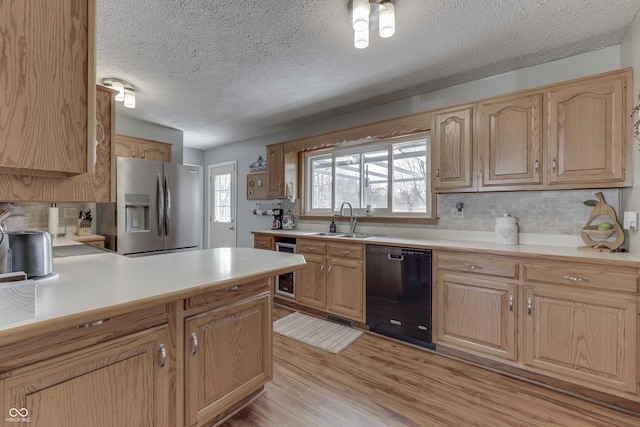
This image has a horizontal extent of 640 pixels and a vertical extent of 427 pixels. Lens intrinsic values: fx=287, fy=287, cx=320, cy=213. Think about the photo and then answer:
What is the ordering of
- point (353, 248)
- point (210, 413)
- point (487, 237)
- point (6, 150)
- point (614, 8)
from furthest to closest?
point (353, 248) → point (487, 237) → point (614, 8) → point (210, 413) → point (6, 150)

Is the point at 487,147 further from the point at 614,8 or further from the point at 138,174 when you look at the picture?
the point at 138,174

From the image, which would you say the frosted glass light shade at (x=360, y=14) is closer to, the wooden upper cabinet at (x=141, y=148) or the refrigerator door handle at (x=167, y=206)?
the refrigerator door handle at (x=167, y=206)

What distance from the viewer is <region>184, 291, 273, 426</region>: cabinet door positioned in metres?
1.34

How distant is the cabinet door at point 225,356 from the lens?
1.34m

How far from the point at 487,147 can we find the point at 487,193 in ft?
1.59

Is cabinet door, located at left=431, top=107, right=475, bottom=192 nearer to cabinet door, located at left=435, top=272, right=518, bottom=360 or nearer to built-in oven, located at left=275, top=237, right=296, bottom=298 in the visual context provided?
cabinet door, located at left=435, top=272, right=518, bottom=360

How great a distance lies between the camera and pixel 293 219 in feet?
14.3

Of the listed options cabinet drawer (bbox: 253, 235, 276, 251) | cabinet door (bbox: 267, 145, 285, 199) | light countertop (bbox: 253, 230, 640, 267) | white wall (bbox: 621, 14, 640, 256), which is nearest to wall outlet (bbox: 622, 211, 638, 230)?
white wall (bbox: 621, 14, 640, 256)

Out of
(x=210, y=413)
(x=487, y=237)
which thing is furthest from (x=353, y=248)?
(x=210, y=413)

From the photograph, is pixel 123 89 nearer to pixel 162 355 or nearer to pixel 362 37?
pixel 362 37

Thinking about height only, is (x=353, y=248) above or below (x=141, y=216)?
below

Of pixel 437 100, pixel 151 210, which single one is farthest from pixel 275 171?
pixel 437 100

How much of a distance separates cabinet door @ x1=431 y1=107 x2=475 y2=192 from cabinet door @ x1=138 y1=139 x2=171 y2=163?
12.4ft

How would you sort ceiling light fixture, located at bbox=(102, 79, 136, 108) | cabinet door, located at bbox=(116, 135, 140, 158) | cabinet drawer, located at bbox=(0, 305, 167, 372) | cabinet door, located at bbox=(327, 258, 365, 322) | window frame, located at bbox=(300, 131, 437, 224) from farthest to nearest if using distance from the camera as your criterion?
1. cabinet door, located at bbox=(116, 135, 140, 158)
2. window frame, located at bbox=(300, 131, 437, 224)
3. cabinet door, located at bbox=(327, 258, 365, 322)
4. ceiling light fixture, located at bbox=(102, 79, 136, 108)
5. cabinet drawer, located at bbox=(0, 305, 167, 372)
